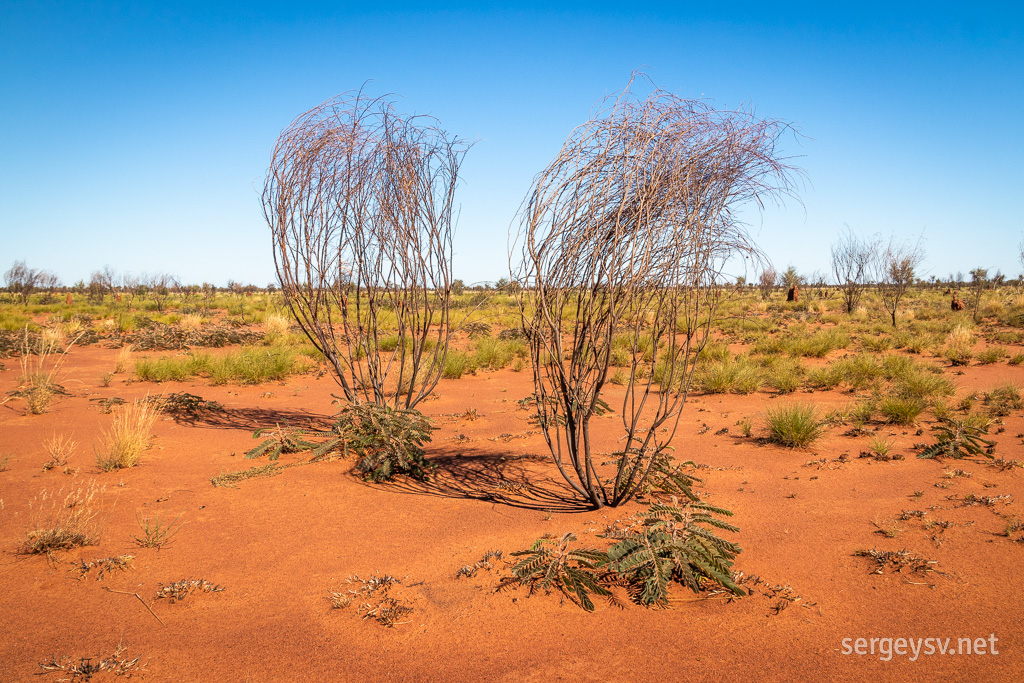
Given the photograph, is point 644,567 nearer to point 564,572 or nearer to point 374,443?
point 564,572

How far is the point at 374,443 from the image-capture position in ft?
21.4

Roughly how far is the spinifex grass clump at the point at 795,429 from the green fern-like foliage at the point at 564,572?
4403mm

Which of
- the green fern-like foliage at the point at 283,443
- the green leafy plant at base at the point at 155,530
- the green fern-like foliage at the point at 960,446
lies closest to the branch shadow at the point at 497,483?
the green fern-like foliage at the point at 283,443

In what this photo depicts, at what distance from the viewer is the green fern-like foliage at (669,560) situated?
352 cm

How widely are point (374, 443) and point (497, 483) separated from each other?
1.55 meters

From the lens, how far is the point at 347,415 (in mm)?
7043

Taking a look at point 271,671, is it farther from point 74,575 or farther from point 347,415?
point 347,415

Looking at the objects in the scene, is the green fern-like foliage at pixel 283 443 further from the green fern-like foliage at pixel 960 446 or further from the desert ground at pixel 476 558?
the green fern-like foliage at pixel 960 446

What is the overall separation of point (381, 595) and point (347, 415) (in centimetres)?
358

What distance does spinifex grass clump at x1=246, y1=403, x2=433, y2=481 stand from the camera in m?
6.21

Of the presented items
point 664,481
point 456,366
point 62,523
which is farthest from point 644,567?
point 456,366

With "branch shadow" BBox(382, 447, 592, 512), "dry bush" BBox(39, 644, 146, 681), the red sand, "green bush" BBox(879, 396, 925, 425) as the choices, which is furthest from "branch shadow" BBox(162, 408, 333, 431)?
"green bush" BBox(879, 396, 925, 425)

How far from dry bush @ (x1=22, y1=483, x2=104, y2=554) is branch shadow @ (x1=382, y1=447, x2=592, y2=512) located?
2.54 metres

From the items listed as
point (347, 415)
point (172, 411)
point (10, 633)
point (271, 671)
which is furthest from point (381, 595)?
point (172, 411)
